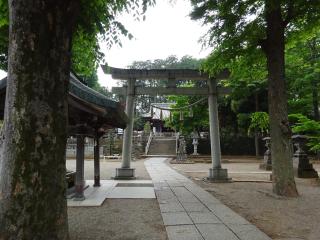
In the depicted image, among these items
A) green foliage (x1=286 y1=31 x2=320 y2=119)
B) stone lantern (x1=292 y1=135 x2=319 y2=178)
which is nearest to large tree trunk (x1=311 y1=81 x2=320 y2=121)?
Answer: green foliage (x1=286 y1=31 x2=320 y2=119)

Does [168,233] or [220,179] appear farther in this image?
[220,179]

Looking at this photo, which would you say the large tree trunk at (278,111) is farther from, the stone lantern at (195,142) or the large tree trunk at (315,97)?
the stone lantern at (195,142)

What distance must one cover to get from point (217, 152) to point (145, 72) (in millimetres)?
4227

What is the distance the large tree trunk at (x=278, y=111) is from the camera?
907 cm

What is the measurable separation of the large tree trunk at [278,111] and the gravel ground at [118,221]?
347 cm

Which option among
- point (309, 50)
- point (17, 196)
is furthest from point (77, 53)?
point (309, 50)

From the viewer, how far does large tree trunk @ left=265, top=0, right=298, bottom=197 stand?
9.07 metres

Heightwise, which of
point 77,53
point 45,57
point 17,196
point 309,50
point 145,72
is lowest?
point 17,196

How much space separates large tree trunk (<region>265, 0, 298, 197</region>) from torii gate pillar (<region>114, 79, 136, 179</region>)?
6011mm

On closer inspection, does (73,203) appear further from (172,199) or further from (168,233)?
(168,233)

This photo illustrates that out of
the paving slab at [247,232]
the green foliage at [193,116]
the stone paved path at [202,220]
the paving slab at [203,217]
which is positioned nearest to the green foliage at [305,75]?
the green foliage at [193,116]

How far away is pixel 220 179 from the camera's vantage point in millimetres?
13062

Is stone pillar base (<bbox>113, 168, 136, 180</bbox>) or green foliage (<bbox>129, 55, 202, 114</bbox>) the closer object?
stone pillar base (<bbox>113, 168, 136, 180</bbox>)

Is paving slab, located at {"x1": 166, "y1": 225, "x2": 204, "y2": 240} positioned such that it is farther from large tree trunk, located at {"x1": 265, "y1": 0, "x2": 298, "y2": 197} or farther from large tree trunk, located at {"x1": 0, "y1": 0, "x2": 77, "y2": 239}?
large tree trunk, located at {"x1": 265, "y1": 0, "x2": 298, "y2": 197}
